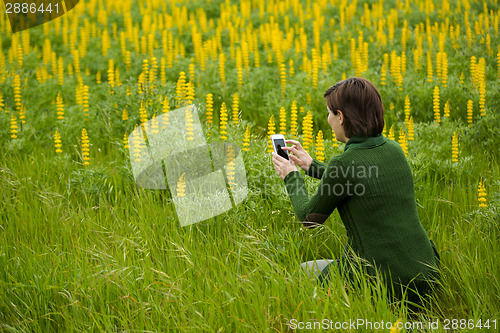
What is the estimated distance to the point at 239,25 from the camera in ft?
35.4

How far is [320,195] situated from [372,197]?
32 cm

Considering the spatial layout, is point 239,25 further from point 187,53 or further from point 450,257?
point 450,257

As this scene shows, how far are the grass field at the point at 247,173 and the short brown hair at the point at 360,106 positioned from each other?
1.00 metres

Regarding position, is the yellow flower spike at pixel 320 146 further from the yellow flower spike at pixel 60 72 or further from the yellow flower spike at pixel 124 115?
the yellow flower spike at pixel 60 72

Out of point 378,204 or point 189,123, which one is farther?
point 189,123

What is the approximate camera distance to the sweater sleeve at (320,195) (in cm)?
290

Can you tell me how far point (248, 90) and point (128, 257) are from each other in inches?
172

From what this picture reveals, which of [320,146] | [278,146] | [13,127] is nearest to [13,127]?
[13,127]

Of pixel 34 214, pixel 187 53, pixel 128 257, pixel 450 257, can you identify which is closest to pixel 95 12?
pixel 187 53

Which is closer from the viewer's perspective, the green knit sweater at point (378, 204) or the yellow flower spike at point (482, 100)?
the green knit sweater at point (378, 204)

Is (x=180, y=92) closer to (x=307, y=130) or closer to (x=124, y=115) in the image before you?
(x=124, y=115)

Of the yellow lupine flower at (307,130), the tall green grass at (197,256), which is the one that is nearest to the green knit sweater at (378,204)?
the tall green grass at (197,256)

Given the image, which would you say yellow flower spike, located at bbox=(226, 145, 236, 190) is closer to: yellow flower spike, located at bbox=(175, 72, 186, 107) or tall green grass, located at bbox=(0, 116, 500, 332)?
tall green grass, located at bbox=(0, 116, 500, 332)

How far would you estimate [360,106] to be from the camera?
299 cm
